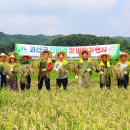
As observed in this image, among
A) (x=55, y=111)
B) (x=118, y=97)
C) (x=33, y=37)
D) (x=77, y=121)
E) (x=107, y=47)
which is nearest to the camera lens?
(x=77, y=121)

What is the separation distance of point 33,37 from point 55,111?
183 m

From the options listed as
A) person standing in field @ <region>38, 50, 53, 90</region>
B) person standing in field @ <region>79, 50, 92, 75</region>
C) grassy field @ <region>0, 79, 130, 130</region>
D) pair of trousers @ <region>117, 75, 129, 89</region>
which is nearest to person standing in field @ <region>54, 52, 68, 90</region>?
person standing in field @ <region>38, 50, 53, 90</region>

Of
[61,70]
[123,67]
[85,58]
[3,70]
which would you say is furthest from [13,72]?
[123,67]

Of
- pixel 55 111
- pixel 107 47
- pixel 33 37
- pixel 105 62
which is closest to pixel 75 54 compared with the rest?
pixel 107 47

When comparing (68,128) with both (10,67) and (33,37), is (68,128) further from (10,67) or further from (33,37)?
(33,37)

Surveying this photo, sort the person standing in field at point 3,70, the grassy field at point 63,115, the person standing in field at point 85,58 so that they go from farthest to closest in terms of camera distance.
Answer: the person standing in field at point 3,70 → the person standing in field at point 85,58 → the grassy field at point 63,115

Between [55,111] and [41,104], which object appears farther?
[41,104]

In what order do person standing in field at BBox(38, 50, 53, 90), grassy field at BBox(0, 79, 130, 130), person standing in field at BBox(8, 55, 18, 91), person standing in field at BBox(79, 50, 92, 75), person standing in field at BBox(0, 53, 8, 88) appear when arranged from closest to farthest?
grassy field at BBox(0, 79, 130, 130)
person standing in field at BBox(79, 50, 92, 75)
person standing in field at BBox(38, 50, 53, 90)
person standing in field at BBox(8, 55, 18, 91)
person standing in field at BBox(0, 53, 8, 88)

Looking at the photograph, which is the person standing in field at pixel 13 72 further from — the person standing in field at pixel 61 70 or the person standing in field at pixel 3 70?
the person standing in field at pixel 61 70

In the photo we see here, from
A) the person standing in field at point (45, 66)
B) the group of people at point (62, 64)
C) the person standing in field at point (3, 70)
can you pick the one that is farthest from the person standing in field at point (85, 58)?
the person standing in field at point (3, 70)

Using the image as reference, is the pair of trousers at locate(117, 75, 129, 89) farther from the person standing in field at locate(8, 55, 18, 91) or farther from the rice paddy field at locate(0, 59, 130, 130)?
the person standing in field at locate(8, 55, 18, 91)

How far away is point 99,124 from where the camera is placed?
4.91 metres

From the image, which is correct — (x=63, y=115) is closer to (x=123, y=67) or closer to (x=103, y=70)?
(x=103, y=70)

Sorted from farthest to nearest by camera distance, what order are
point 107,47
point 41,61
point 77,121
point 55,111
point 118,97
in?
point 107,47 < point 41,61 < point 118,97 < point 55,111 < point 77,121
